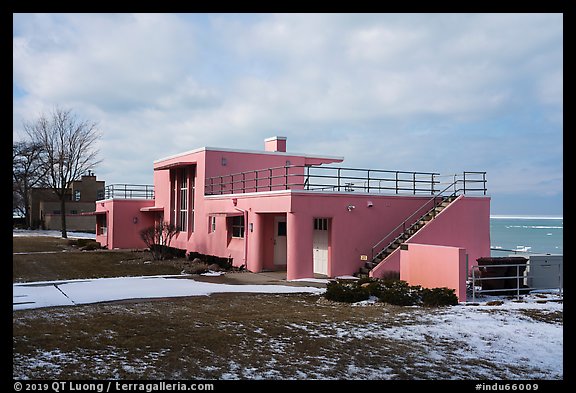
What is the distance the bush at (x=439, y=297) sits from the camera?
12.8 m

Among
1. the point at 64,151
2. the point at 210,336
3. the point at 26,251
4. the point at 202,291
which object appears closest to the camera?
the point at 210,336

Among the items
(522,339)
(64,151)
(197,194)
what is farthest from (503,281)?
(64,151)

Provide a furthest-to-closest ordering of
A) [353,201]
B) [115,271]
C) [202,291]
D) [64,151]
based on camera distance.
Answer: [64,151], [115,271], [353,201], [202,291]

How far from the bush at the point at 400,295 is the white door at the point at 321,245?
6062mm

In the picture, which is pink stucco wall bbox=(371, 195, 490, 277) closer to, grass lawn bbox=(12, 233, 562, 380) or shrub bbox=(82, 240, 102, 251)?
grass lawn bbox=(12, 233, 562, 380)

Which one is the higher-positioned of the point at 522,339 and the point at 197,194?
the point at 197,194

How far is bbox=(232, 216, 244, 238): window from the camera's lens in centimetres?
2235

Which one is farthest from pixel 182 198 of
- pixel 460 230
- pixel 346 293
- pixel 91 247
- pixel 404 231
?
pixel 346 293

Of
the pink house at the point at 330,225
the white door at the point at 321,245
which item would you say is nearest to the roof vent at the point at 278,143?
the pink house at the point at 330,225

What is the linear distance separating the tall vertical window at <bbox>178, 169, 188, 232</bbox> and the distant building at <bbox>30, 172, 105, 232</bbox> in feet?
107

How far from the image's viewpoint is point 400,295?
42.6 feet

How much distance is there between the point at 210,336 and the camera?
29.5 feet

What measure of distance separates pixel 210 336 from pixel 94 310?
3909 mm
